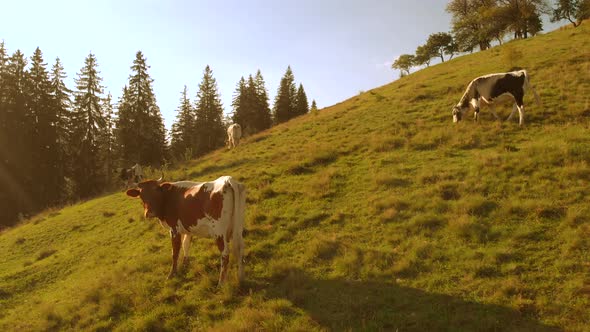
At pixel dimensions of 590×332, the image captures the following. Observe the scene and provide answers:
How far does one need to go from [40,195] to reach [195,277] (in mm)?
31878

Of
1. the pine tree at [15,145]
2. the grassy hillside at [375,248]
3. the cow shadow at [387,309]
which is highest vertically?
the pine tree at [15,145]

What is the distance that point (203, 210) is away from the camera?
865 cm

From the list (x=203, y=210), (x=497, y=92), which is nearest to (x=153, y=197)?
(x=203, y=210)

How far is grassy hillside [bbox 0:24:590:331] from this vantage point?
6.47 metres

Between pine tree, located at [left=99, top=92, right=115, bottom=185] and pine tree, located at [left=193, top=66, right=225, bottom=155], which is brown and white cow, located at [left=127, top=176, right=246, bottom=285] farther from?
pine tree, located at [left=193, top=66, right=225, bottom=155]

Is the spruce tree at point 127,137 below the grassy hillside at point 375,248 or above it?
above

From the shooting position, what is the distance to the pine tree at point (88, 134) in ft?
122

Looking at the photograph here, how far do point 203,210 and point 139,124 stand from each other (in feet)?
119

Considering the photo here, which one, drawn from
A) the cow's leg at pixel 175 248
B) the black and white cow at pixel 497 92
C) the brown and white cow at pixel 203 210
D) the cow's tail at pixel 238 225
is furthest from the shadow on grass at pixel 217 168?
the cow's tail at pixel 238 225

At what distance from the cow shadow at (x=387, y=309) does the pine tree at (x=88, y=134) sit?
33616 millimetres

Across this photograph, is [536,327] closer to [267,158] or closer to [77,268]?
[77,268]

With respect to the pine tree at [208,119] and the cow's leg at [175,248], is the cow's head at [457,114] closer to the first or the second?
the cow's leg at [175,248]

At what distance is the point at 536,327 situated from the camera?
18.1 ft

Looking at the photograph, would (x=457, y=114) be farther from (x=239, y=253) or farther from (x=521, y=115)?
(x=239, y=253)
